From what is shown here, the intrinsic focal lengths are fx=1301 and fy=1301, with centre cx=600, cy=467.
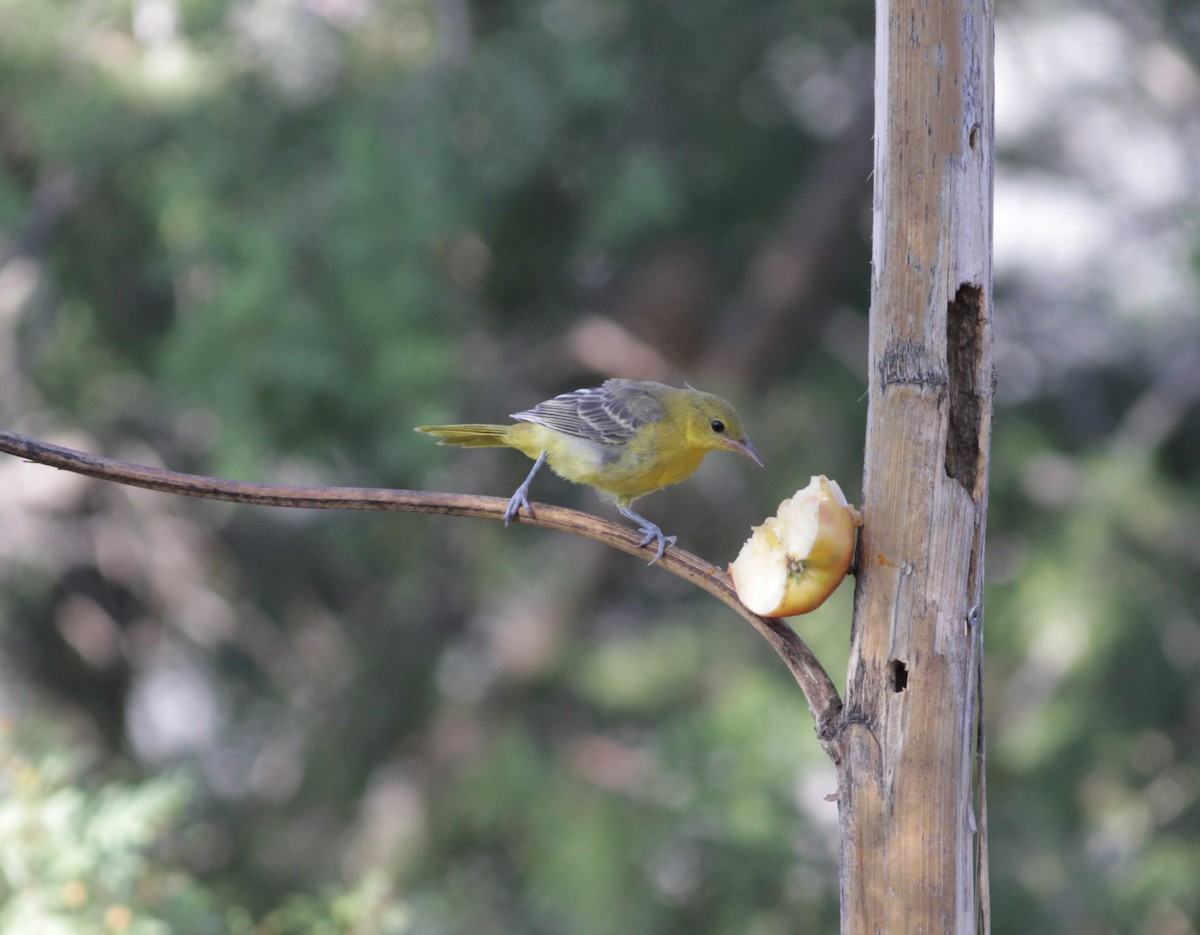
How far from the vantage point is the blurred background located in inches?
231

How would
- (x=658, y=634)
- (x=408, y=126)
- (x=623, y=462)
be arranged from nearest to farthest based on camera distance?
(x=623, y=462) < (x=408, y=126) < (x=658, y=634)

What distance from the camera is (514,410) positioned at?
718 cm

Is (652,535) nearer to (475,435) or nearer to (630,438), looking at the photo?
(630,438)

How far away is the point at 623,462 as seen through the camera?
141 inches

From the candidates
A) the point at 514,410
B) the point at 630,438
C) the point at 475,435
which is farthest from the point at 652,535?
the point at 514,410

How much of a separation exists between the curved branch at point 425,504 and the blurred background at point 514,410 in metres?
3.32

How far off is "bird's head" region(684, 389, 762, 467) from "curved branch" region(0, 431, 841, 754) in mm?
1449

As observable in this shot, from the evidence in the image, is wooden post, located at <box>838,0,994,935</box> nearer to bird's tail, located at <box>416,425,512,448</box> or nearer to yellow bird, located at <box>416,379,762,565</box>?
yellow bird, located at <box>416,379,762,565</box>

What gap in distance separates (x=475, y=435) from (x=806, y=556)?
1771mm

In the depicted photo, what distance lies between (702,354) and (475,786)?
2960mm

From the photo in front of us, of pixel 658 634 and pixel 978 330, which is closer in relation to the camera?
pixel 978 330

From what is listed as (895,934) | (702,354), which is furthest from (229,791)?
(895,934)

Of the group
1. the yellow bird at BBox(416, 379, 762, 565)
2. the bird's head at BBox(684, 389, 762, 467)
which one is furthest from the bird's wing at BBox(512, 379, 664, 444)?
the bird's head at BBox(684, 389, 762, 467)

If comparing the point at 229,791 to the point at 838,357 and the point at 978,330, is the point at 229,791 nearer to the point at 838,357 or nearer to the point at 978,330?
the point at 838,357
